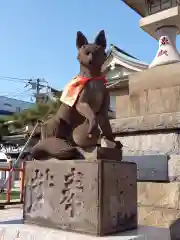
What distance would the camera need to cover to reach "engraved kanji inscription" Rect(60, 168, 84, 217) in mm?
2367

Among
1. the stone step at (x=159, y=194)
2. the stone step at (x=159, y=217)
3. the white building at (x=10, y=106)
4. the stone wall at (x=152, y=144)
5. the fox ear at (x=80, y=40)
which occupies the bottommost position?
the stone step at (x=159, y=217)

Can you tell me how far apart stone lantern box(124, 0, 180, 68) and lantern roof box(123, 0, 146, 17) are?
0.40 meters

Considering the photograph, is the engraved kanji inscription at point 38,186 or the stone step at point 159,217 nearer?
the engraved kanji inscription at point 38,186

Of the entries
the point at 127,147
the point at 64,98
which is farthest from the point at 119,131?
the point at 64,98

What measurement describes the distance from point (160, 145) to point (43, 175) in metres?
1.65

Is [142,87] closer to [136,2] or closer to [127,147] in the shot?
[127,147]

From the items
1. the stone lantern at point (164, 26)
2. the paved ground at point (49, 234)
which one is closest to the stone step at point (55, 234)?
the paved ground at point (49, 234)

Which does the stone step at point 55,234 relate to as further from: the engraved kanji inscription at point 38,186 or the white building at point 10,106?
the white building at point 10,106

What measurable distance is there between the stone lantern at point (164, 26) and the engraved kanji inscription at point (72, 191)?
2460mm

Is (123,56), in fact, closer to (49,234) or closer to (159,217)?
(159,217)

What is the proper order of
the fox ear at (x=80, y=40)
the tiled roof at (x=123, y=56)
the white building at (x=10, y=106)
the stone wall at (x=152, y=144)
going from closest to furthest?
1. the fox ear at (x=80, y=40)
2. the stone wall at (x=152, y=144)
3. the tiled roof at (x=123, y=56)
4. the white building at (x=10, y=106)

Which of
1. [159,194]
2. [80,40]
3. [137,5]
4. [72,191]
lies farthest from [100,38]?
[137,5]

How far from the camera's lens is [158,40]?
4496 millimetres

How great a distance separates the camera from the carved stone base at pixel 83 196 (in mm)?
2266
